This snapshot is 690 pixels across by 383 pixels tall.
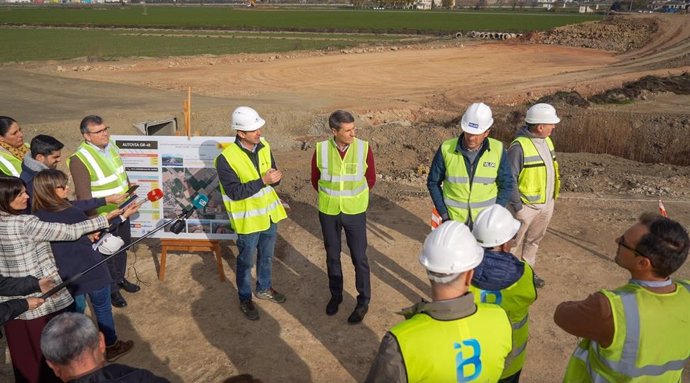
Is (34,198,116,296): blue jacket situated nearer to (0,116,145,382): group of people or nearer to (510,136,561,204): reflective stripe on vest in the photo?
(0,116,145,382): group of people

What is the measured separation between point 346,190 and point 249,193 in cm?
105

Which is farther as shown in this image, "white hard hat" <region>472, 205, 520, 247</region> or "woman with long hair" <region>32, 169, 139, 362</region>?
"woman with long hair" <region>32, 169, 139, 362</region>

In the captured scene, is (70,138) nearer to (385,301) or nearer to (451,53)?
(385,301)

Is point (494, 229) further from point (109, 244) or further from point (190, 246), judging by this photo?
point (190, 246)

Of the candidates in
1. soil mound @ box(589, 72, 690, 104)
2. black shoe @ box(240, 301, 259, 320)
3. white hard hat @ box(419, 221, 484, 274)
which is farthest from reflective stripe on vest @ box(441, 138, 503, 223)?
soil mound @ box(589, 72, 690, 104)

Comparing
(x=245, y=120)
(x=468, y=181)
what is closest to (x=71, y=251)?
(x=245, y=120)

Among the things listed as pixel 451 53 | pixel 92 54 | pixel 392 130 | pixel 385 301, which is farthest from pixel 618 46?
pixel 385 301

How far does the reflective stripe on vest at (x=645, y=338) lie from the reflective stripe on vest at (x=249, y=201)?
3891mm

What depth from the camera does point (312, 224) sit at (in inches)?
349

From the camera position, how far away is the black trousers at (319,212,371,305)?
19.2 ft

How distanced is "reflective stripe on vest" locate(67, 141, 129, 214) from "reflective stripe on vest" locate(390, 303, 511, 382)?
4703mm

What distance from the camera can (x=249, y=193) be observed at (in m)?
5.69

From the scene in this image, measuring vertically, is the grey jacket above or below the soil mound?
above

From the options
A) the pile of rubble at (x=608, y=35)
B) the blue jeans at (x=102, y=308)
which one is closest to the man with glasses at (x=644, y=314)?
the blue jeans at (x=102, y=308)
